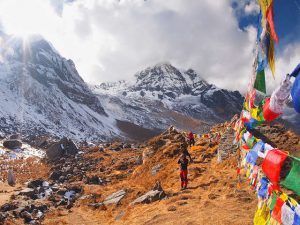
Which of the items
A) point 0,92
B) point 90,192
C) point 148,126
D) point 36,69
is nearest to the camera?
point 90,192

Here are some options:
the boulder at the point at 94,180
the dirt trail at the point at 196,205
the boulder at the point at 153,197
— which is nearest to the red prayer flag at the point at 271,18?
the dirt trail at the point at 196,205

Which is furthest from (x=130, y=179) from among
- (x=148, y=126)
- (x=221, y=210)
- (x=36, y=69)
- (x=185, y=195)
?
(x=148, y=126)

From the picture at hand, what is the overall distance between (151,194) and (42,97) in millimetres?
94116

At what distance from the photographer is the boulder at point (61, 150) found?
159 ft

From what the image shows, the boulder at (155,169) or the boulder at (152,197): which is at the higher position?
the boulder at (155,169)

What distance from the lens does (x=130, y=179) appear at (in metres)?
27.9

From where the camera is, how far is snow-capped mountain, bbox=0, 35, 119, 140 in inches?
3501

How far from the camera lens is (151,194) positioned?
695 inches

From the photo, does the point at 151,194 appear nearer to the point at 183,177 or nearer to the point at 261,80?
the point at 183,177

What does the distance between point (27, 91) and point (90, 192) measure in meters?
83.6

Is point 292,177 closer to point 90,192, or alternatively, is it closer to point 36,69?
point 90,192

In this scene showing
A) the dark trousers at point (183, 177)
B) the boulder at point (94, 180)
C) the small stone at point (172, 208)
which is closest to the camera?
the small stone at point (172, 208)

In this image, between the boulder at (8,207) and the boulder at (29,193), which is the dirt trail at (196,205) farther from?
the boulder at (29,193)

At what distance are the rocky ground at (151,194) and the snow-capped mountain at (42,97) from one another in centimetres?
5222
